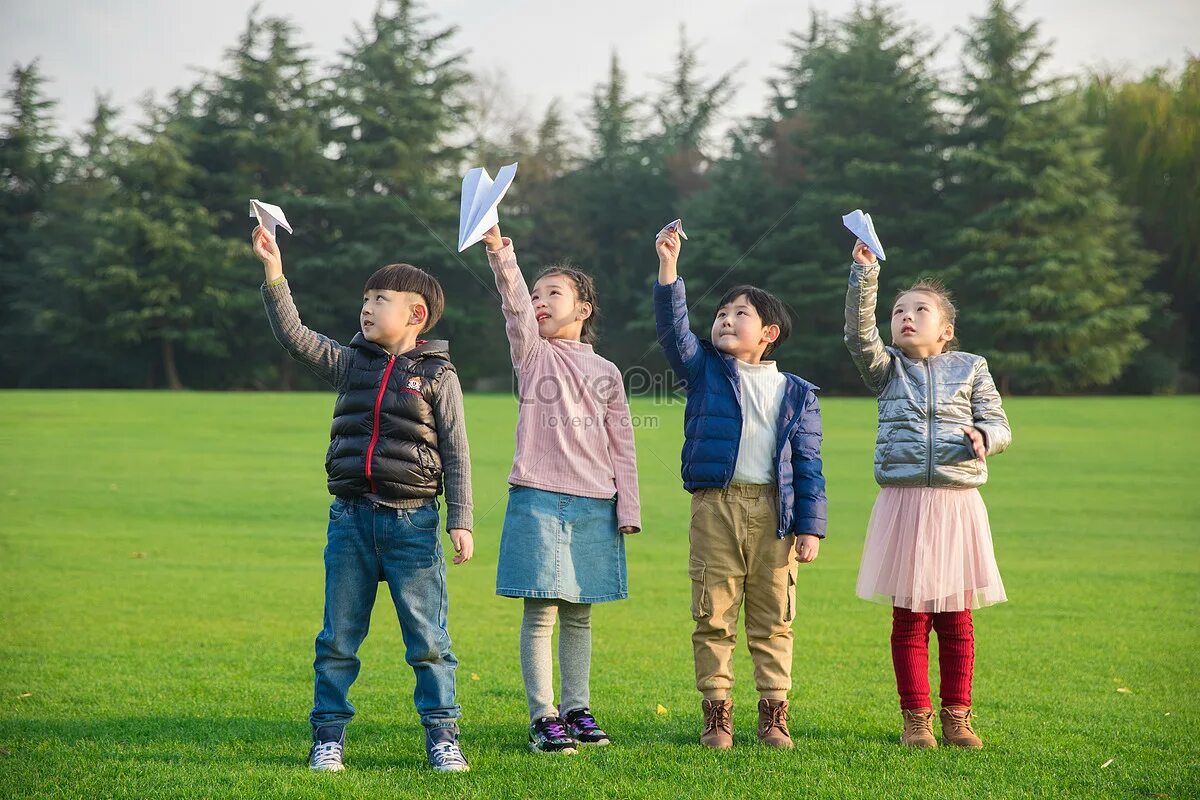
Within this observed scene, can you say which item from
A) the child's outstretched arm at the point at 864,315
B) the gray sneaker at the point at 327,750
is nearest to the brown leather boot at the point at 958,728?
the child's outstretched arm at the point at 864,315

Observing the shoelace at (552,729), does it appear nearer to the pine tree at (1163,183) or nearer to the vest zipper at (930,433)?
the vest zipper at (930,433)

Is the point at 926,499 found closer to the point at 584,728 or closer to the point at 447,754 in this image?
the point at 584,728

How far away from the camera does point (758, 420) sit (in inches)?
164

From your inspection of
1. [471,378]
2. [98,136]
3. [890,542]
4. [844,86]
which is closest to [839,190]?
[844,86]

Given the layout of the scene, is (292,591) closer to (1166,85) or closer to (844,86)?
(844,86)

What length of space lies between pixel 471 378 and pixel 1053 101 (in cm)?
2172

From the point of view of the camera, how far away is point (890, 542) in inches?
164

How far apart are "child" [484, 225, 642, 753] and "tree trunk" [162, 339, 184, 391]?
37434 millimetres

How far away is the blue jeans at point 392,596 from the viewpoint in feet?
12.3

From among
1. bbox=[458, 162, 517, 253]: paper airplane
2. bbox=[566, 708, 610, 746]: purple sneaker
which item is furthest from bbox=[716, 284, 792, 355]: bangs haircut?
bbox=[566, 708, 610, 746]: purple sneaker

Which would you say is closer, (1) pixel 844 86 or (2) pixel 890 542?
(2) pixel 890 542

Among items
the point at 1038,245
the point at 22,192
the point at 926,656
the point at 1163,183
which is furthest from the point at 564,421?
the point at 22,192

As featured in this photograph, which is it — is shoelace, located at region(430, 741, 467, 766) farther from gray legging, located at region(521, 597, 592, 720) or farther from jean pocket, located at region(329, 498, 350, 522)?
jean pocket, located at region(329, 498, 350, 522)

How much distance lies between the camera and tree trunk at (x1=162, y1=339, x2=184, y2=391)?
38688 millimetres
